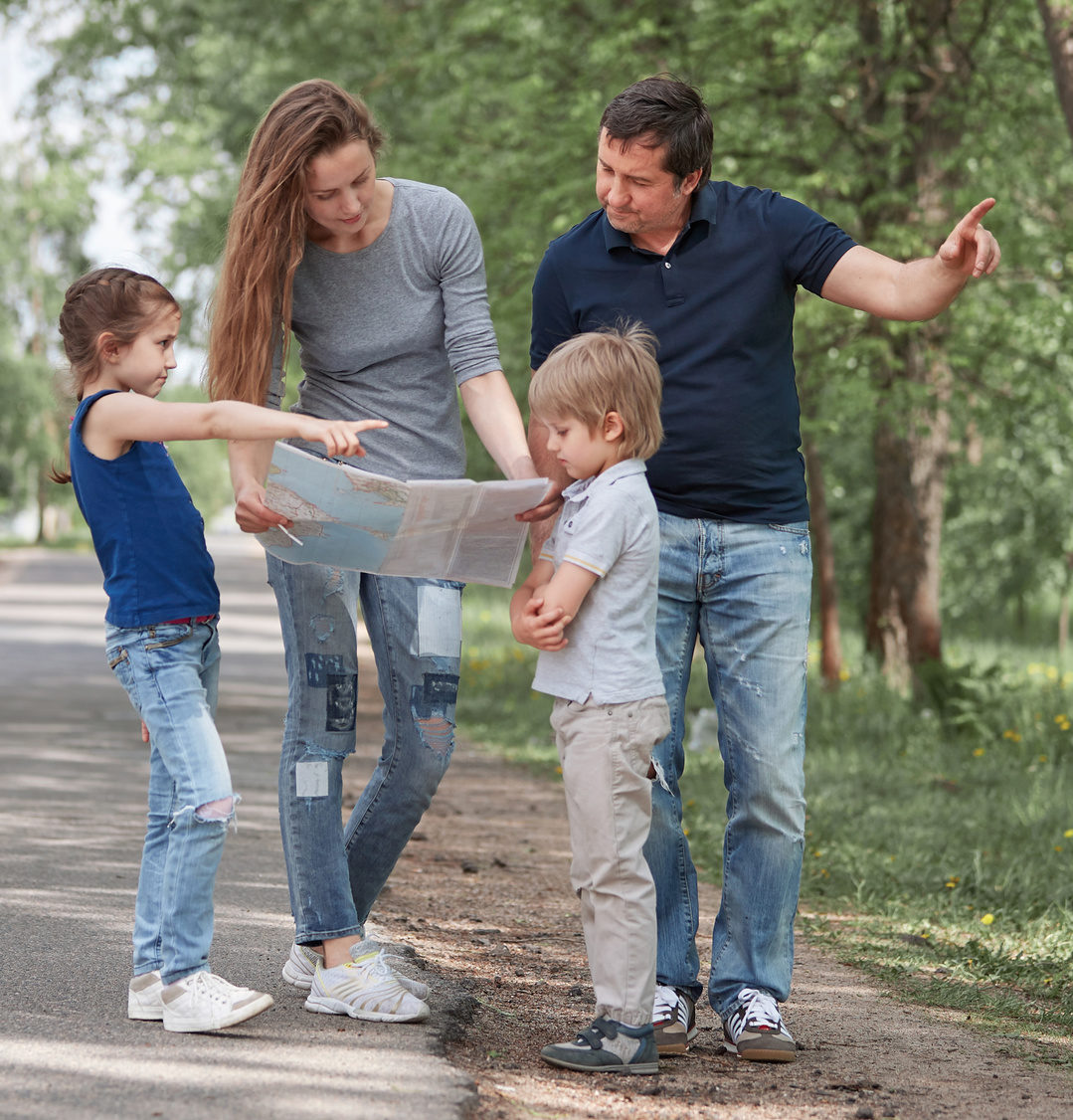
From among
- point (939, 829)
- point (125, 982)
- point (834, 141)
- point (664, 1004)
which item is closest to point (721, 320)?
point (664, 1004)

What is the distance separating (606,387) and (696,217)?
0.57 metres

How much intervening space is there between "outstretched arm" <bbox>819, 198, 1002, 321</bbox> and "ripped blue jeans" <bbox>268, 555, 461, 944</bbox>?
45.4 inches

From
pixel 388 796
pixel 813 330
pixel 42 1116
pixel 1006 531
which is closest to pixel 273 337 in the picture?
pixel 388 796

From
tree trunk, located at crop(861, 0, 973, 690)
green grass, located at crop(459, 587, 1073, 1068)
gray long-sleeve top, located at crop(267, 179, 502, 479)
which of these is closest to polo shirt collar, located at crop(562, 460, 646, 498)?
gray long-sleeve top, located at crop(267, 179, 502, 479)

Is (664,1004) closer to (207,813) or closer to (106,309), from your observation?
(207,813)

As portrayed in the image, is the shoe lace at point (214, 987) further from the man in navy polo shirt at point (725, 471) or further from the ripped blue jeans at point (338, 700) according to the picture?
the man in navy polo shirt at point (725, 471)

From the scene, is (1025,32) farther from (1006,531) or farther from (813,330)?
(1006,531)

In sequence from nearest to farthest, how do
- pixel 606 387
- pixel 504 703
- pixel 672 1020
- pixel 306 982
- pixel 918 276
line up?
pixel 606 387 → pixel 918 276 → pixel 672 1020 → pixel 306 982 → pixel 504 703

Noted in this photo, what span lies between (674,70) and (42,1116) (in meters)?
8.39

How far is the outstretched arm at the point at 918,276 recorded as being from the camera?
3107 mm

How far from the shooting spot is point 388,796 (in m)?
3.55

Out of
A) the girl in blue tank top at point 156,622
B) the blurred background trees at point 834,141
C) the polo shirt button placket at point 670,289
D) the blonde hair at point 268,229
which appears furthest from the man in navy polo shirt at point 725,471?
the blurred background trees at point 834,141

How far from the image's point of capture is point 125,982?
12.1ft

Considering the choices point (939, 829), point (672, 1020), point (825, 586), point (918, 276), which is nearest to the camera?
point (918, 276)
